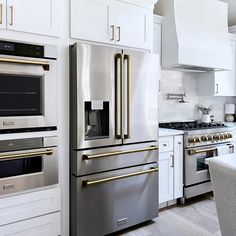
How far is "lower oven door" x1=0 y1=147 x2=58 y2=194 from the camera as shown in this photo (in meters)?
1.80

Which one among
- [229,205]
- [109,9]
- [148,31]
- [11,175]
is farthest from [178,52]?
[11,175]

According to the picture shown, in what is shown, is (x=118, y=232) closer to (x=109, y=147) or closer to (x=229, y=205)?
(x=109, y=147)

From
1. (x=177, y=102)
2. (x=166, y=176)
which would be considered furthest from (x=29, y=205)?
(x=177, y=102)

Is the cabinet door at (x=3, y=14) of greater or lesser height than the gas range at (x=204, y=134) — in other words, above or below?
above

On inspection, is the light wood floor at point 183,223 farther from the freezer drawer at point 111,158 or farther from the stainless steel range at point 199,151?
the freezer drawer at point 111,158

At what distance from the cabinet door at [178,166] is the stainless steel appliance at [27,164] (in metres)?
1.50

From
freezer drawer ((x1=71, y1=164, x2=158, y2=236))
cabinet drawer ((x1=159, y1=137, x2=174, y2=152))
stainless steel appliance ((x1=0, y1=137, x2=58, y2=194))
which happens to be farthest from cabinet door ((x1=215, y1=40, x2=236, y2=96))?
stainless steel appliance ((x1=0, y1=137, x2=58, y2=194))

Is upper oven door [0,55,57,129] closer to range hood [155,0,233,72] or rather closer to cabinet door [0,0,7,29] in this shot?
cabinet door [0,0,7,29]

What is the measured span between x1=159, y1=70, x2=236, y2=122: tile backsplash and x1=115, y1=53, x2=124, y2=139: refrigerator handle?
154 cm

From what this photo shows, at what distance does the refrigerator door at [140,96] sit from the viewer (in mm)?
2270

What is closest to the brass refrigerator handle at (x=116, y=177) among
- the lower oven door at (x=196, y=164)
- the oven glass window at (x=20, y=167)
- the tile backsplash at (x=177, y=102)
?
the oven glass window at (x=20, y=167)

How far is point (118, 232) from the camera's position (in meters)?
2.42

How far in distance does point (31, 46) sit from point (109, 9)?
85 cm

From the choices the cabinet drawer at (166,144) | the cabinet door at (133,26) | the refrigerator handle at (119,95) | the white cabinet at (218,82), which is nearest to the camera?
the refrigerator handle at (119,95)
